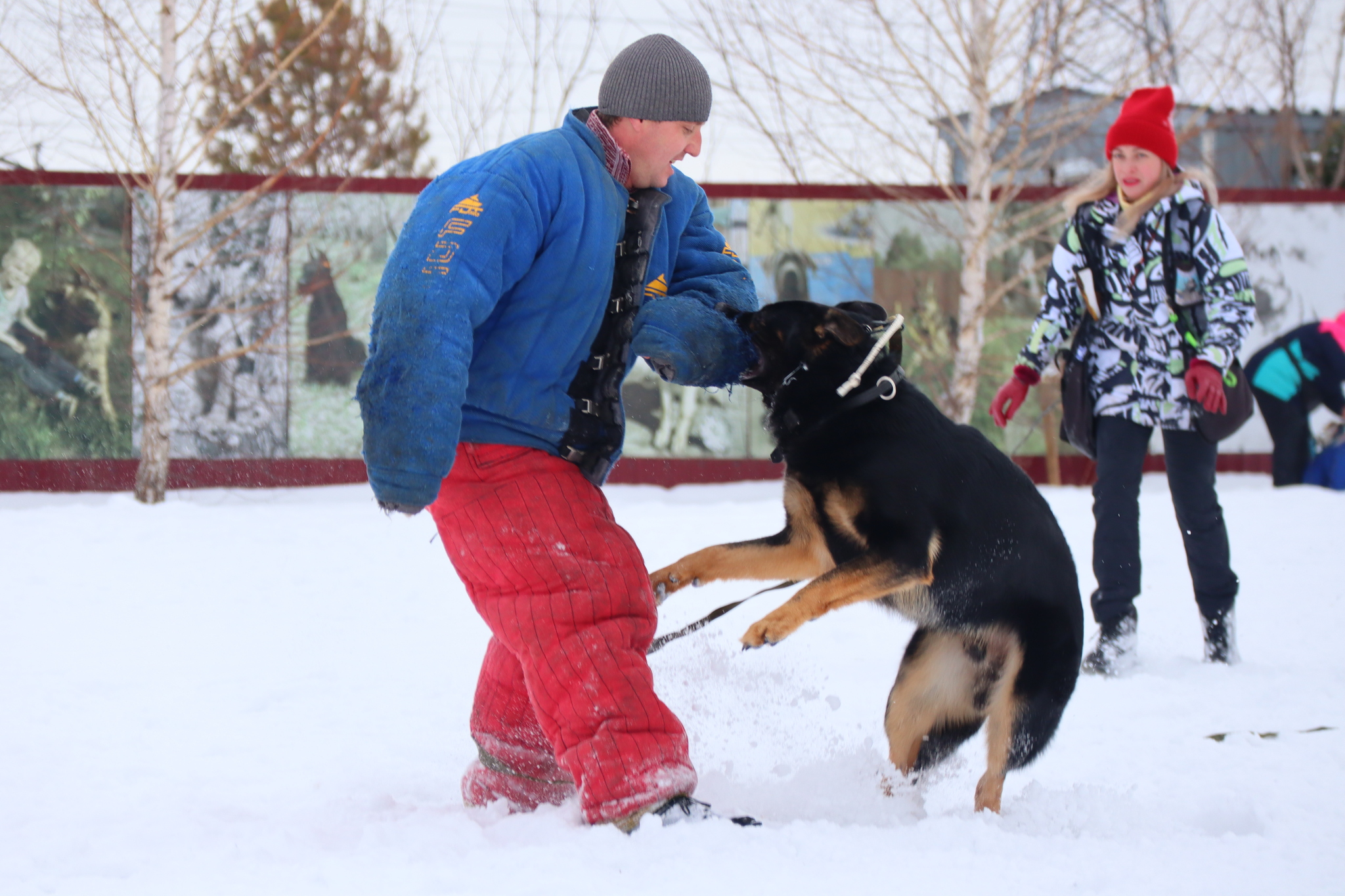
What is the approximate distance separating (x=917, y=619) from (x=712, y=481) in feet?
20.7

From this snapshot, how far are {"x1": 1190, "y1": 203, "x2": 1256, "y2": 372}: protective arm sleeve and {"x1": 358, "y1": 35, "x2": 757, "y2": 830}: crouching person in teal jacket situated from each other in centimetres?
213

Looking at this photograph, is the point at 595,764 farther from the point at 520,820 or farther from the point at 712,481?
the point at 712,481

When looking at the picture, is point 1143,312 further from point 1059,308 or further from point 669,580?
point 669,580

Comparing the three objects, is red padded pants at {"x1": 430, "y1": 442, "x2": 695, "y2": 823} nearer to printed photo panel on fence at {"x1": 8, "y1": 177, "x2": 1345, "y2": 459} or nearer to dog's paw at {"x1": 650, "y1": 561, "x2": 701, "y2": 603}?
dog's paw at {"x1": 650, "y1": 561, "x2": 701, "y2": 603}

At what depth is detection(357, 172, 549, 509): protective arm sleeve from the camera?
1.82 metres

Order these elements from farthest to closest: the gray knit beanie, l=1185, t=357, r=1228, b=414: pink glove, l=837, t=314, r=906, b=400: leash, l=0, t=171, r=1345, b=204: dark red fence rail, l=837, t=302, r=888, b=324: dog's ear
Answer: l=0, t=171, r=1345, b=204: dark red fence rail, l=1185, t=357, r=1228, b=414: pink glove, l=837, t=302, r=888, b=324: dog's ear, l=837, t=314, r=906, b=400: leash, the gray knit beanie

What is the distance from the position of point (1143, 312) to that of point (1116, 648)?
1227 millimetres

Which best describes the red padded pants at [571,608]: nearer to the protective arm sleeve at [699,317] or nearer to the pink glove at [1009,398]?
the protective arm sleeve at [699,317]

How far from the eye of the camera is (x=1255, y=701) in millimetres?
3322

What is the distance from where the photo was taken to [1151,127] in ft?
12.2

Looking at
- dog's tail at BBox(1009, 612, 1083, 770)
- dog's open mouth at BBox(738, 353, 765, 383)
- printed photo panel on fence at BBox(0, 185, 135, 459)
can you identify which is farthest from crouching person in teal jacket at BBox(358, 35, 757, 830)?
printed photo panel on fence at BBox(0, 185, 135, 459)

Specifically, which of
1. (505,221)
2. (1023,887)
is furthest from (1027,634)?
(505,221)

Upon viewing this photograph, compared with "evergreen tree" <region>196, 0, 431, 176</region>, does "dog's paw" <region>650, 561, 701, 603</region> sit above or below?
below

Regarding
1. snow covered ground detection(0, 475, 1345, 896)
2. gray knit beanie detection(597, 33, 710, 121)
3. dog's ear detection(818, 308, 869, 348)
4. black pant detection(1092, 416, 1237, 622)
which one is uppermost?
gray knit beanie detection(597, 33, 710, 121)
